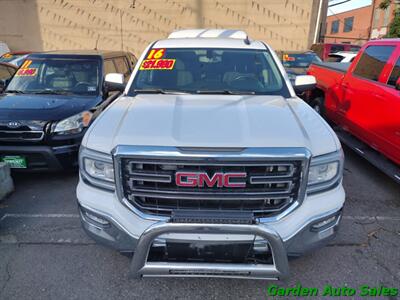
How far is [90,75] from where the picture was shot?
519 cm

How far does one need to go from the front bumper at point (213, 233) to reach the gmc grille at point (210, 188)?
11 cm

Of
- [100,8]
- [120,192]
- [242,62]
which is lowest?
[120,192]

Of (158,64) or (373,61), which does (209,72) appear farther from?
(373,61)

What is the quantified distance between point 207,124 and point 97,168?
844mm

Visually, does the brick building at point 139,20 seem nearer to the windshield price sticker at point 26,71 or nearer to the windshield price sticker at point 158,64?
the windshield price sticker at point 26,71

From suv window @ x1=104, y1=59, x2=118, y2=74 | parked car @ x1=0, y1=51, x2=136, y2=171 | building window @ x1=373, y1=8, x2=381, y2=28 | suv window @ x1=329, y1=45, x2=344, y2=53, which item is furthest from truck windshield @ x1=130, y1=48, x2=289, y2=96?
building window @ x1=373, y1=8, x2=381, y2=28

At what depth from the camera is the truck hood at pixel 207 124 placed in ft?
6.93

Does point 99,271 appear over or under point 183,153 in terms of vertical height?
under

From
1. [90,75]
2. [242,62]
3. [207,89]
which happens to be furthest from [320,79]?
[90,75]

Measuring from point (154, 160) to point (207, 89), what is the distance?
1.42 metres

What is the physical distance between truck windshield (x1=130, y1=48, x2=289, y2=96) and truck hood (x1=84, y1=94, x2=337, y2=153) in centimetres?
33

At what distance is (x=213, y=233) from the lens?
2.01 m

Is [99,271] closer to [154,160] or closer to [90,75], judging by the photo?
[154,160]

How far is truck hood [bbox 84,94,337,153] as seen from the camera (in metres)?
2.11
